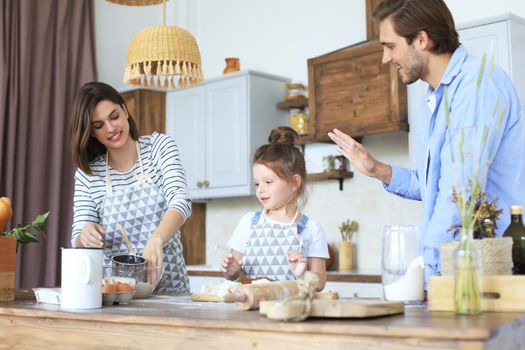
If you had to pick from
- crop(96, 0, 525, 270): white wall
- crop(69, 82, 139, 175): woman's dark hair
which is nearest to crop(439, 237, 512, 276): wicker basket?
crop(69, 82, 139, 175): woman's dark hair

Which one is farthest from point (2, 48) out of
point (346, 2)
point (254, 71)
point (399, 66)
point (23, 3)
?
point (399, 66)

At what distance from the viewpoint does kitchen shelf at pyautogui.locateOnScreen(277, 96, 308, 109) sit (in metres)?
4.72

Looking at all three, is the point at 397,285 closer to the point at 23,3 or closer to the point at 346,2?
the point at 346,2

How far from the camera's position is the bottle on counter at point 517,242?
1.46 meters

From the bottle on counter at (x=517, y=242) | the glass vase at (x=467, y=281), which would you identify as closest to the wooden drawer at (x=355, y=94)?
the bottle on counter at (x=517, y=242)

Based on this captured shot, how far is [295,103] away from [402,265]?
3.39 metres

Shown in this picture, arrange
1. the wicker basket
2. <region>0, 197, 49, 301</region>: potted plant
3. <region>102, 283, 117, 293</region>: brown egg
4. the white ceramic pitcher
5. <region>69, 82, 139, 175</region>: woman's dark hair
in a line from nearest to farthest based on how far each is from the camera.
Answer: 1. the wicker basket
2. the white ceramic pitcher
3. <region>102, 283, 117, 293</region>: brown egg
4. <region>0, 197, 49, 301</region>: potted plant
5. <region>69, 82, 139, 175</region>: woman's dark hair

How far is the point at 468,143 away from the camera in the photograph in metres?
1.76

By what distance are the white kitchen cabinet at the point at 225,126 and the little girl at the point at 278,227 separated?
2.13m

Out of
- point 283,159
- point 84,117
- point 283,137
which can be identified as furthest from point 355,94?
point 84,117

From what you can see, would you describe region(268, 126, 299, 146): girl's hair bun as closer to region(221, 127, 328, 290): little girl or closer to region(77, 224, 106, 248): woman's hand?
region(221, 127, 328, 290): little girl

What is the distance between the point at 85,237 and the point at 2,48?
10.2 feet

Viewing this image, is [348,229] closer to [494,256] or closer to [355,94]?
[355,94]

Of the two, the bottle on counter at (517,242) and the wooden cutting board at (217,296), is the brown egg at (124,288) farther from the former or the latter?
the bottle on counter at (517,242)
